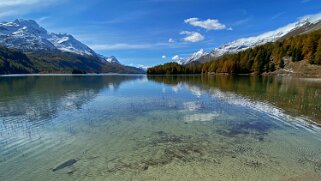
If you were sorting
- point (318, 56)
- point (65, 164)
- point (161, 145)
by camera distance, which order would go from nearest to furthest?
point (65, 164), point (161, 145), point (318, 56)

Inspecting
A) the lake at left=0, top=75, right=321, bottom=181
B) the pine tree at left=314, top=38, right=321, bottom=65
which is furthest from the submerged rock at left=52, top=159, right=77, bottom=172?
the pine tree at left=314, top=38, right=321, bottom=65

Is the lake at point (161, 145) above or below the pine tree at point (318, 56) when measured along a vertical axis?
below

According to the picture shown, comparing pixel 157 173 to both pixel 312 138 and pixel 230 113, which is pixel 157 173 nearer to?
pixel 312 138

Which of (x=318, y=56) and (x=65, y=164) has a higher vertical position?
(x=318, y=56)

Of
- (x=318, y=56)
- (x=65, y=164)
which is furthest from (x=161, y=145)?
(x=318, y=56)

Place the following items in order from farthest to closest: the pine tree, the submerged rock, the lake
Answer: the pine tree → the submerged rock → the lake

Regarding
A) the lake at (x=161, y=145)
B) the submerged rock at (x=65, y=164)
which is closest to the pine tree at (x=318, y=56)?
the lake at (x=161, y=145)

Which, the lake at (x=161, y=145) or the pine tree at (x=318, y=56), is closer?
the lake at (x=161, y=145)

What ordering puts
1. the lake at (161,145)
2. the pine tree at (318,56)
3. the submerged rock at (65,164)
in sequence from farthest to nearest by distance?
1. the pine tree at (318,56)
2. the submerged rock at (65,164)
3. the lake at (161,145)

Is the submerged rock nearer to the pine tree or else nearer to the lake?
the lake

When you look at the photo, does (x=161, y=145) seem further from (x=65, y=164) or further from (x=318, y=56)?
(x=318, y=56)

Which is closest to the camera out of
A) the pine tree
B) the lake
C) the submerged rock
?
the lake

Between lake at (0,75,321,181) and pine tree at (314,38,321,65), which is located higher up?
pine tree at (314,38,321,65)

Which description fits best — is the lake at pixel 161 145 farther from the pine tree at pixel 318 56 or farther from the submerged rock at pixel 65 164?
the pine tree at pixel 318 56
